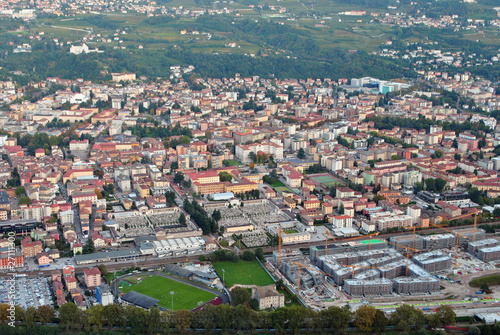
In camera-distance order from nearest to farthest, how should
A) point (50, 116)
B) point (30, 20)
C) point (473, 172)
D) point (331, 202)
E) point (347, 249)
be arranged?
point (347, 249) < point (331, 202) < point (473, 172) < point (50, 116) < point (30, 20)

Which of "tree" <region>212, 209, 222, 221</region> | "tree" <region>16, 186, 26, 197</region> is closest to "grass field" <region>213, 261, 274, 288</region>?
"tree" <region>212, 209, 222, 221</region>

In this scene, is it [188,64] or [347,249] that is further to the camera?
[188,64]

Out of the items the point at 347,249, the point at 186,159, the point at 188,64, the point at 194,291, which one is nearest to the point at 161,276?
the point at 194,291

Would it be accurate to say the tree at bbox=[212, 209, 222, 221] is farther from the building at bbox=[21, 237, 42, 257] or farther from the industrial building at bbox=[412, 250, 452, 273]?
the industrial building at bbox=[412, 250, 452, 273]

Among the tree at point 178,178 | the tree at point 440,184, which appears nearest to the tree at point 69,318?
the tree at point 178,178

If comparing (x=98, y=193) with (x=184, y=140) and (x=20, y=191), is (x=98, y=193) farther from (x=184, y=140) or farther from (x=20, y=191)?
(x=184, y=140)

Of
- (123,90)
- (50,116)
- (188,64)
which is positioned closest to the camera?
(50,116)

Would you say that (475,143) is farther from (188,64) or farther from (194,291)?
(188,64)

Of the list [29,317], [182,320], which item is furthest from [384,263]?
[29,317]

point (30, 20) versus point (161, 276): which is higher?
point (30, 20)
